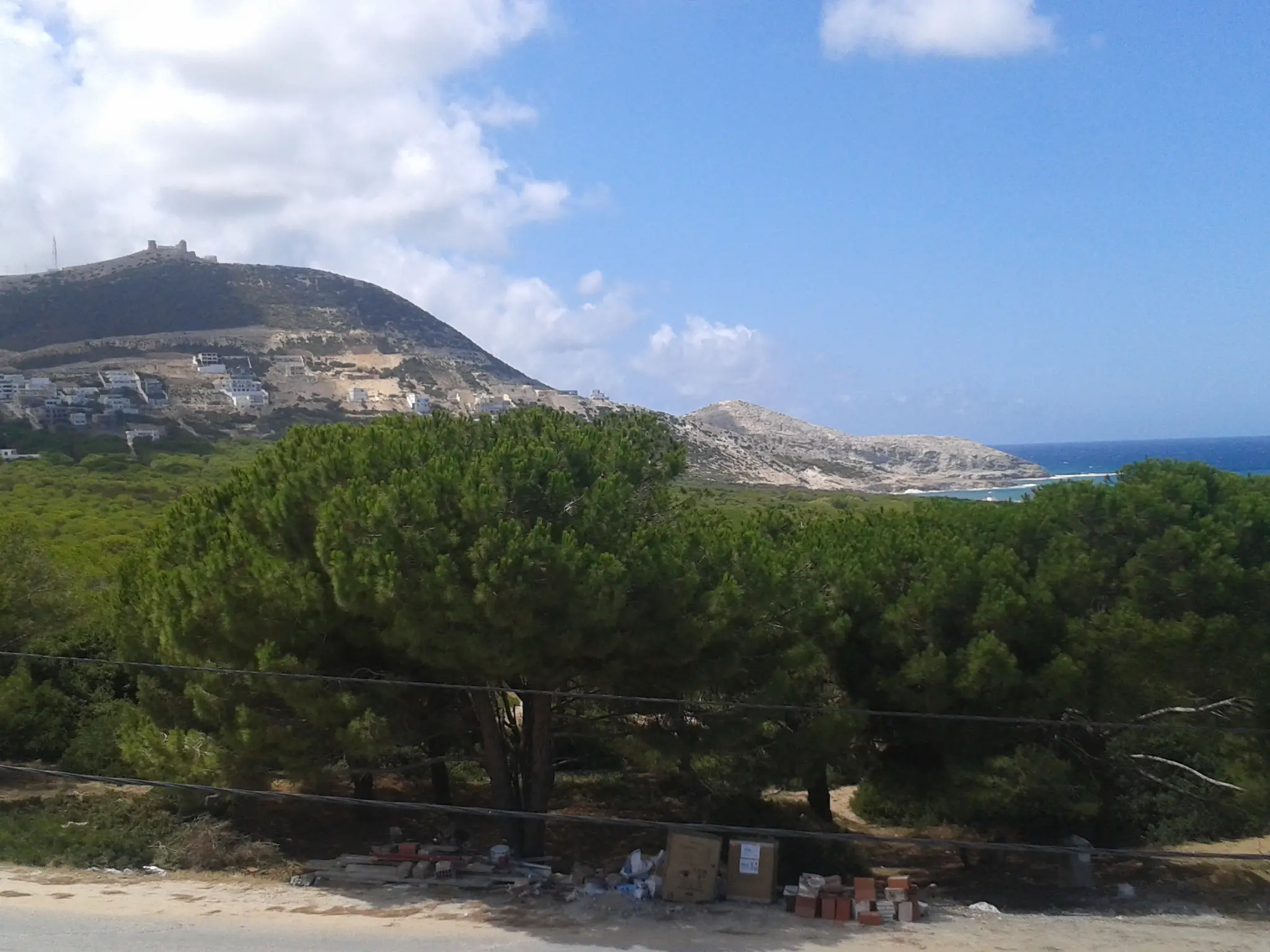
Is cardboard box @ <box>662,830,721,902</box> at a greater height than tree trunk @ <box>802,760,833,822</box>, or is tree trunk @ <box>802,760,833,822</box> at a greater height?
cardboard box @ <box>662,830,721,902</box>

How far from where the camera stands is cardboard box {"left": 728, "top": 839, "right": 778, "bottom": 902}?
1046cm

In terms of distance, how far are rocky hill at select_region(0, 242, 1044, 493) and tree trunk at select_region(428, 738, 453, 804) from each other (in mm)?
59175

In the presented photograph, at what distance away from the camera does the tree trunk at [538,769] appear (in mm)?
12039

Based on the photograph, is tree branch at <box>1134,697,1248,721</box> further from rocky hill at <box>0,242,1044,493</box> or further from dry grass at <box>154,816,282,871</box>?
rocky hill at <box>0,242,1044,493</box>

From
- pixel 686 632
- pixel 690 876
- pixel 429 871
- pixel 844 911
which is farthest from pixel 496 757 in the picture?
pixel 844 911

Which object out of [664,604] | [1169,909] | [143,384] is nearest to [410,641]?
[664,604]

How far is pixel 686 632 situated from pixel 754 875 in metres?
2.59

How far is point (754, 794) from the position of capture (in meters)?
12.4

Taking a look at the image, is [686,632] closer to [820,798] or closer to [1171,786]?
[820,798]

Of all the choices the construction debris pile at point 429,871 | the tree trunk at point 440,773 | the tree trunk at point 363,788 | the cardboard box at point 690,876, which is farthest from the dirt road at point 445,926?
the tree trunk at point 363,788

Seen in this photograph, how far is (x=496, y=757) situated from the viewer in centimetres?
1223

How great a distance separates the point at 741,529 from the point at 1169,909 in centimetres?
661

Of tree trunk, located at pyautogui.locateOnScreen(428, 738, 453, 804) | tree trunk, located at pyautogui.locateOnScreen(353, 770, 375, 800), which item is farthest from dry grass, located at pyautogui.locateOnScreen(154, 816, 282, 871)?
tree trunk, located at pyautogui.locateOnScreen(428, 738, 453, 804)

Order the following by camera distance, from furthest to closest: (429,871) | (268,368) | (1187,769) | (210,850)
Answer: (268,368) < (1187,769) < (210,850) < (429,871)
